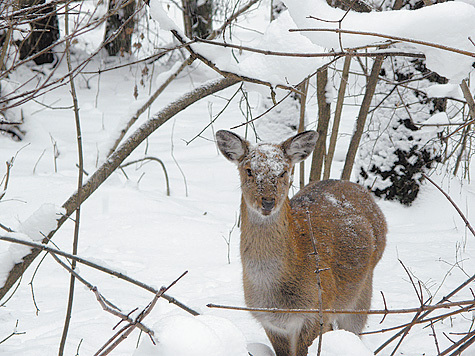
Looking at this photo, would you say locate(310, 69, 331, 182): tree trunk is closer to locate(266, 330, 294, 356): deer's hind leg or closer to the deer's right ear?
the deer's right ear

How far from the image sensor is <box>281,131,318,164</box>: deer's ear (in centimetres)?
365

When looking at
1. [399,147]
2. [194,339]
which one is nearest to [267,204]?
[194,339]

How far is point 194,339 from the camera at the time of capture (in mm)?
1504

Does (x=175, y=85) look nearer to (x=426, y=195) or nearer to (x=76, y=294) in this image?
(x=426, y=195)

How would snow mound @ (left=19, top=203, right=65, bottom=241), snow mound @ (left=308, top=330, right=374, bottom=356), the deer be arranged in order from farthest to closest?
the deer < snow mound @ (left=19, top=203, right=65, bottom=241) < snow mound @ (left=308, top=330, right=374, bottom=356)

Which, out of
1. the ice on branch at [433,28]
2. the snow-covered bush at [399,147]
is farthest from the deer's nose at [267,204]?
the snow-covered bush at [399,147]

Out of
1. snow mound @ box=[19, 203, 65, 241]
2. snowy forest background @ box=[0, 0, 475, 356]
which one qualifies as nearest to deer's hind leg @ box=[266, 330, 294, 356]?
snowy forest background @ box=[0, 0, 475, 356]

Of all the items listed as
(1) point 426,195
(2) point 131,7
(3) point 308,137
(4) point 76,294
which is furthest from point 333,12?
(2) point 131,7

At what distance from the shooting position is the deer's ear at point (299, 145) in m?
3.65

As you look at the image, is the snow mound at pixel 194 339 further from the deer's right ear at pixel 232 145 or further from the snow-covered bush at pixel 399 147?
the snow-covered bush at pixel 399 147

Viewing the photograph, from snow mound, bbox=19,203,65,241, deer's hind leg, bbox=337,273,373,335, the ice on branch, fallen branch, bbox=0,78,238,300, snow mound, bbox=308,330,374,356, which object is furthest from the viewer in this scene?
deer's hind leg, bbox=337,273,373,335

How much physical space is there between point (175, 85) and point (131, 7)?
2783 mm

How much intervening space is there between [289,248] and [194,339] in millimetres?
2074

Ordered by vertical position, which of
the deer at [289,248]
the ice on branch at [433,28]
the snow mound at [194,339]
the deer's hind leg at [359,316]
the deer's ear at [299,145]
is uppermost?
the ice on branch at [433,28]
